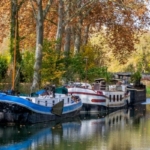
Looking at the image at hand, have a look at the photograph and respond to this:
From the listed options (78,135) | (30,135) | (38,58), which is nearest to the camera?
(30,135)

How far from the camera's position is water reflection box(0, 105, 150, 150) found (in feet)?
84.1

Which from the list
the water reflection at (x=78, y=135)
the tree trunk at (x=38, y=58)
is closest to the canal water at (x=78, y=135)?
the water reflection at (x=78, y=135)

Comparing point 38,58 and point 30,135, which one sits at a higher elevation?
point 38,58

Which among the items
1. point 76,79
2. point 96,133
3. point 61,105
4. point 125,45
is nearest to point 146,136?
point 96,133

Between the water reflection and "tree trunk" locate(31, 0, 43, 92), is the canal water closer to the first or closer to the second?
the water reflection

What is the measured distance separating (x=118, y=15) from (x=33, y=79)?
1748 cm

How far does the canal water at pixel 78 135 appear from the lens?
83.9 feet

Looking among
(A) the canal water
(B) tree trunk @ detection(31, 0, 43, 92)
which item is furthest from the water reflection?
(B) tree trunk @ detection(31, 0, 43, 92)

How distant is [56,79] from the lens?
4250cm

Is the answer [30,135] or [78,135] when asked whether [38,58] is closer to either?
[78,135]

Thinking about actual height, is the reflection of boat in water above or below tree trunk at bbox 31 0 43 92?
below

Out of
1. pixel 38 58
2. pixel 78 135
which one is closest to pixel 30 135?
pixel 78 135

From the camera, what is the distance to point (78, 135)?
29.6m

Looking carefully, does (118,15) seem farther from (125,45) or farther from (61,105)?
(61,105)
